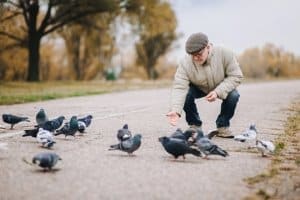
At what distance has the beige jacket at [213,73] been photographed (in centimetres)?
912

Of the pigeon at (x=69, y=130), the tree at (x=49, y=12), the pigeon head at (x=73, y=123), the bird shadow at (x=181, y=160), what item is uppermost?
the tree at (x=49, y=12)

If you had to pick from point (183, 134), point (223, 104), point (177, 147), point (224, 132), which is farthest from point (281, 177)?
point (223, 104)

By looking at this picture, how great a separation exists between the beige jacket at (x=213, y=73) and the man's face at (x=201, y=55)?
0.50 ft

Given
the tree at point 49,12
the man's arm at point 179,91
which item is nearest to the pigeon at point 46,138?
the man's arm at point 179,91

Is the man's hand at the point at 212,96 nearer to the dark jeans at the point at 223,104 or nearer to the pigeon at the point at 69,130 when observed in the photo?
the dark jeans at the point at 223,104


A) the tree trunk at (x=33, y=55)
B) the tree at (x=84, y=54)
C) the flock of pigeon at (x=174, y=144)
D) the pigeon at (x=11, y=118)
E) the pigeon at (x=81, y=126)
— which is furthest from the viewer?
the tree at (x=84, y=54)

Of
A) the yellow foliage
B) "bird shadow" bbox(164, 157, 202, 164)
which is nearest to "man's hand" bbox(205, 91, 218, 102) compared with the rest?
"bird shadow" bbox(164, 157, 202, 164)

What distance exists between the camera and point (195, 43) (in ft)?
28.1

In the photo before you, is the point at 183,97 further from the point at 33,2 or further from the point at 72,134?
the point at 33,2

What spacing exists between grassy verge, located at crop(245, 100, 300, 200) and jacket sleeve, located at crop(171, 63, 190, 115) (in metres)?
1.51

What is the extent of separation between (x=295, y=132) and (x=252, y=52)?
101 m

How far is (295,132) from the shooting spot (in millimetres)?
10672

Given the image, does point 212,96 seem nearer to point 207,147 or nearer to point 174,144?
point 207,147

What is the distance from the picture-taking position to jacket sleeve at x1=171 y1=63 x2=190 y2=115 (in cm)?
892
